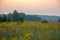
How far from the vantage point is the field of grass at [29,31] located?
82.3 inches

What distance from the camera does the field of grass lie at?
209 cm

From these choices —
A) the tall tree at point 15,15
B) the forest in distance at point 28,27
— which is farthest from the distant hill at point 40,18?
the tall tree at point 15,15

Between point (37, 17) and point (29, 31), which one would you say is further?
point (37, 17)

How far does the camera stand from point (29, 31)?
2.14 metres

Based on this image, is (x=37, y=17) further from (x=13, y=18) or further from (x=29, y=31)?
(x=13, y=18)

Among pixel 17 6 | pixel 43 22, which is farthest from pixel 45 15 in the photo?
pixel 17 6

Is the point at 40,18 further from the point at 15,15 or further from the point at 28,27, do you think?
the point at 15,15

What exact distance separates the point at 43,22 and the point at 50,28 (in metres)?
0.18

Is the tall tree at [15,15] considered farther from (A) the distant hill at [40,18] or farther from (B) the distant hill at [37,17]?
(A) the distant hill at [40,18]

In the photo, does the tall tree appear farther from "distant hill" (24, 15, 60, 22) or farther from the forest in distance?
"distant hill" (24, 15, 60, 22)

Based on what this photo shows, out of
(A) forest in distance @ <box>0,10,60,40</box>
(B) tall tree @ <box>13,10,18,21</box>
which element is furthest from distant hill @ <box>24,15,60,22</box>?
(B) tall tree @ <box>13,10,18,21</box>

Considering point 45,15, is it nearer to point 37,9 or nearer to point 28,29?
point 37,9

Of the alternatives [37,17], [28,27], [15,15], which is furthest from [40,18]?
[15,15]

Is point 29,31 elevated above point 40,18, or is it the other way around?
point 40,18
